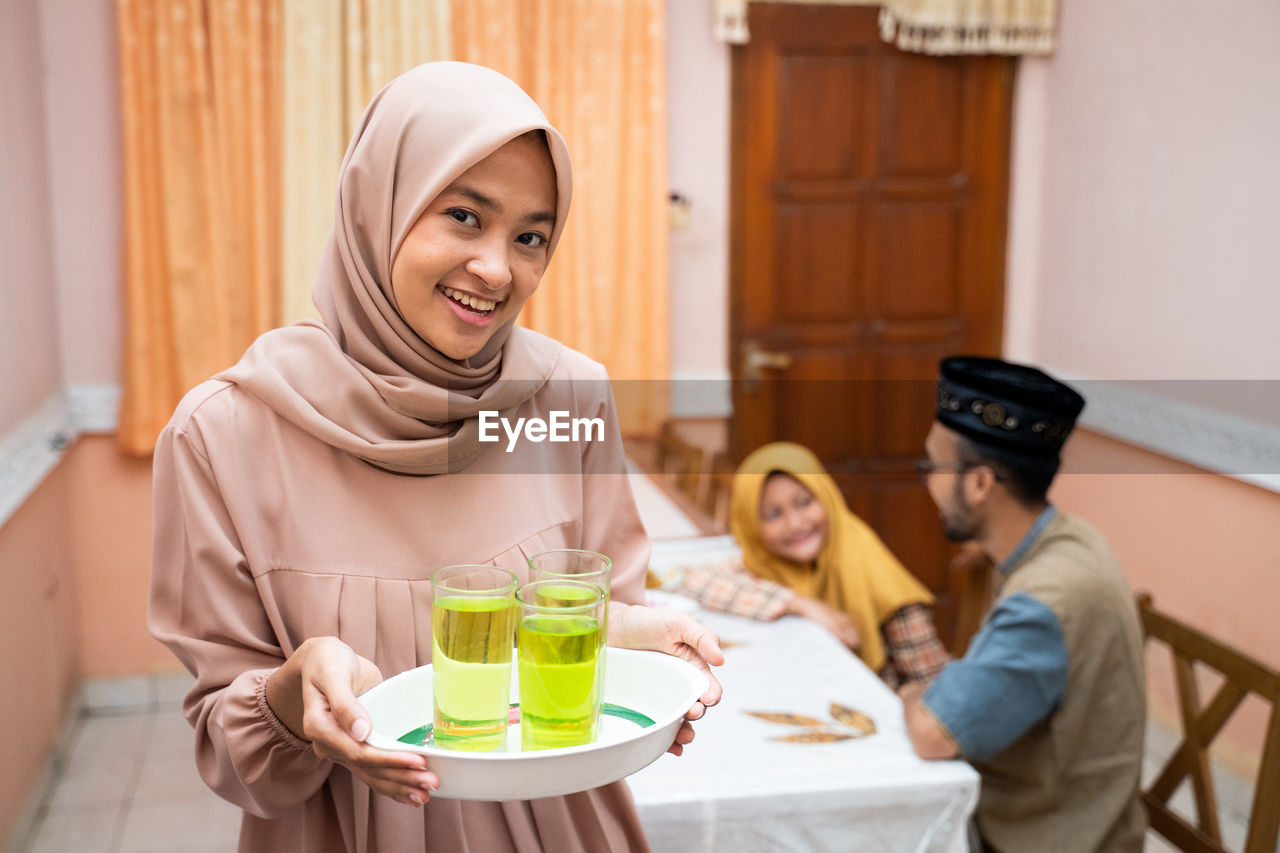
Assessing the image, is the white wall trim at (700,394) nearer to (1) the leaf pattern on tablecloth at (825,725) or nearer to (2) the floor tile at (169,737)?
(2) the floor tile at (169,737)

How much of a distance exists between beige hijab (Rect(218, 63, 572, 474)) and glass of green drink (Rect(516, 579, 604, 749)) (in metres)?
0.21

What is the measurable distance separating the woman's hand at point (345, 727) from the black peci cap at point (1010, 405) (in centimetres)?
134

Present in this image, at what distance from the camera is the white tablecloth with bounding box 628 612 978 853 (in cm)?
147

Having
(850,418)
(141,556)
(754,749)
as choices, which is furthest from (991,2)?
(141,556)

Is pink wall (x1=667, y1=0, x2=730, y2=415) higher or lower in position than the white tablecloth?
higher

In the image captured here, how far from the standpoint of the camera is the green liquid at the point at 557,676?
2.68 feet

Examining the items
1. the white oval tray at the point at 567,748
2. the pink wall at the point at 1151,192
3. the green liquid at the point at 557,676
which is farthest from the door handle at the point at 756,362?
the green liquid at the point at 557,676

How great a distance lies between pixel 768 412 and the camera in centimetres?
389

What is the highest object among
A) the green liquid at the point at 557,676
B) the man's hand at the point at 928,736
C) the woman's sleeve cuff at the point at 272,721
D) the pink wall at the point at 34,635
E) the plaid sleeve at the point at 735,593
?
the green liquid at the point at 557,676

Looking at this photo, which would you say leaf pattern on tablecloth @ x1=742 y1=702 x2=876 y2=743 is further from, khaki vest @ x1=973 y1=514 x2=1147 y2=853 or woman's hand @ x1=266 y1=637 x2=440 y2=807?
woman's hand @ x1=266 y1=637 x2=440 y2=807

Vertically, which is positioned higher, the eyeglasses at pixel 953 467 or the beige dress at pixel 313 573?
the beige dress at pixel 313 573

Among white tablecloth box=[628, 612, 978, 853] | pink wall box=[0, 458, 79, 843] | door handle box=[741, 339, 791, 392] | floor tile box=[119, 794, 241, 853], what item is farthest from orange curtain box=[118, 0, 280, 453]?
white tablecloth box=[628, 612, 978, 853]

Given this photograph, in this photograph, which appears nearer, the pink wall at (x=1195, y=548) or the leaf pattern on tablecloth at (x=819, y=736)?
the leaf pattern on tablecloth at (x=819, y=736)

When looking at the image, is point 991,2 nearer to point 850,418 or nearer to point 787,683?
point 850,418
